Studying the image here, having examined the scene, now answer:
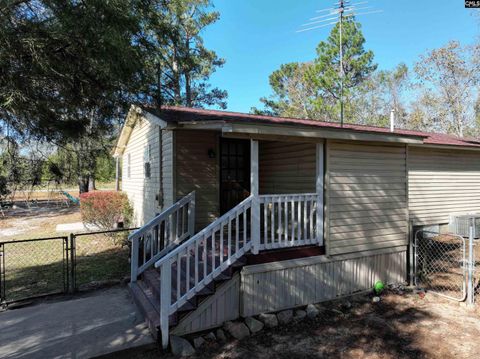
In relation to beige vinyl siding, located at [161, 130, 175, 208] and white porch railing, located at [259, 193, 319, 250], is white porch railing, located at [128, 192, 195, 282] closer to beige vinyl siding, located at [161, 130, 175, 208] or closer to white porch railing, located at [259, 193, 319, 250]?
beige vinyl siding, located at [161, 130, 175, 208]

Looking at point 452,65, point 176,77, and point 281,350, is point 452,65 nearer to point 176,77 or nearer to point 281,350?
point 176,77

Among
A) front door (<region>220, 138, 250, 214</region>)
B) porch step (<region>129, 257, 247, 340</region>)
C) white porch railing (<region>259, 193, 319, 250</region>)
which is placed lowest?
porch step (<region>129, 257, 247, 340</region>)

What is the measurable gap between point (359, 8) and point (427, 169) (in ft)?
15.1

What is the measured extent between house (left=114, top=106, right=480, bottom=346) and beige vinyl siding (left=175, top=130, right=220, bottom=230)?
19 mm

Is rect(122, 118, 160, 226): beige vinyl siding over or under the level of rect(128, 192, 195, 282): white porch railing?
over

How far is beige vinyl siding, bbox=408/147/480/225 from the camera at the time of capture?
820cm

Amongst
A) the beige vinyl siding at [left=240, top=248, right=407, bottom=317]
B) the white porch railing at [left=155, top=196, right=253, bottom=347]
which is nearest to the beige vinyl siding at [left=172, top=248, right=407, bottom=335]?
the beige vinyl siding at [left=240, top=248, right=407, bottom=317]

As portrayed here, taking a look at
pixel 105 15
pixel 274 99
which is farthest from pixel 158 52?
pixel 274 99

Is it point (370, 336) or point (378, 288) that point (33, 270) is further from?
point (378, 288)

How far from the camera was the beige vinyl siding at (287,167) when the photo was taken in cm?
564

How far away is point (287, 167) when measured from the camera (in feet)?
20.2

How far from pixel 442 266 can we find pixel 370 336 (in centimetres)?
372

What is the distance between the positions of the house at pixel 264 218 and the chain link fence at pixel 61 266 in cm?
100

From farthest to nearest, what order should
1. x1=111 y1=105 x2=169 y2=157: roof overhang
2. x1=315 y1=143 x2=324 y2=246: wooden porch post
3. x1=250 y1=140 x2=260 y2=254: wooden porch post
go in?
1. x1=315 y1=143 x2=324 y2=246: wooden porch post
2. x1=111 y1=105 x2=169 y2=157: roof overhang
3. x1=250 y1=140 x2=260 y2=254: wooden porch post
